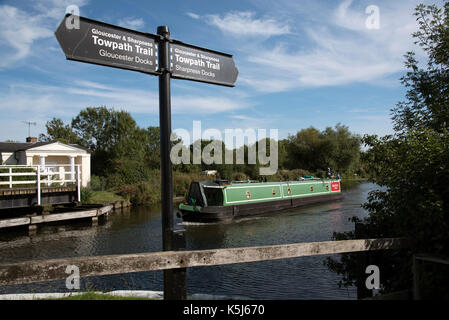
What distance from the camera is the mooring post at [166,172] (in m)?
2.66

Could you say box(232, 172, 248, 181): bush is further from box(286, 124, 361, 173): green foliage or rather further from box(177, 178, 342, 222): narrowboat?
box(286, 124, 361, 173): green foliage

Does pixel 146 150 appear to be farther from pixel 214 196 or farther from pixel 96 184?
pixel 214 196

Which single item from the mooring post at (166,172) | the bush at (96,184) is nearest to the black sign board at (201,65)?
the mooring post at (166,172)

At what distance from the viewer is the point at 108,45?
9.37ft

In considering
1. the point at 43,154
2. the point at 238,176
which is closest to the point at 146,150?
the point at 238,176

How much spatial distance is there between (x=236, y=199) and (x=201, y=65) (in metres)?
16.9

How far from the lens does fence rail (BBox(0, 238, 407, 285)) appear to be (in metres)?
2.12

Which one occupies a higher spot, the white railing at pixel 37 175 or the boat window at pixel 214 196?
the white railing at pixel 37 175

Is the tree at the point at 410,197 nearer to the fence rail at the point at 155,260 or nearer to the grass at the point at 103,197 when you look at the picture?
the fence rail at the point at 155,260

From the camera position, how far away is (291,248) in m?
2.97

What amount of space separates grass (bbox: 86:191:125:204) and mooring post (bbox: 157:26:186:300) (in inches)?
871

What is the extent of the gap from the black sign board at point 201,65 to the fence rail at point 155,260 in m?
1.63
